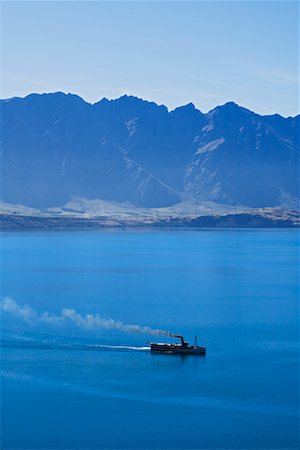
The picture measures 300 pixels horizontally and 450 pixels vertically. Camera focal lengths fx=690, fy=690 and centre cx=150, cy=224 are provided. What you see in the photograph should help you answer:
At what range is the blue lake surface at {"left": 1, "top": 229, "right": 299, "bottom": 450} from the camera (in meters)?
49.8

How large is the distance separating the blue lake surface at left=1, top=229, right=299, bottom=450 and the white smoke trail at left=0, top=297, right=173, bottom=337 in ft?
3.21

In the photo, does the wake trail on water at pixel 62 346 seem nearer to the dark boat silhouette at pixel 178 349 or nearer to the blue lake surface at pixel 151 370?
the blue lake surface at pixel 151 370

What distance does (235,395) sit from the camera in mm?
56594

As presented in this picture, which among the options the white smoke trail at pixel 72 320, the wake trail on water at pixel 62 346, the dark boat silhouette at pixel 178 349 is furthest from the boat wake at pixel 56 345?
the white smoke trail at pixel 72 320

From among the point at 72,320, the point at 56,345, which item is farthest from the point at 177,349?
the point at 72,320

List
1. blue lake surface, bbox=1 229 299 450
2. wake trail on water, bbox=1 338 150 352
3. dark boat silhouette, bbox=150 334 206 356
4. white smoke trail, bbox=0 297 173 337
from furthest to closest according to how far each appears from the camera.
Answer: white smoke trail, bbox=0 297 173 337 < wake trail on water, bbox=1 338 150 352 < dark boat silhouette, bbox=150 334 206 356 < blue lake surface, bbox=1 229 299 450

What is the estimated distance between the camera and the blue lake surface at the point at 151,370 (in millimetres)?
49844

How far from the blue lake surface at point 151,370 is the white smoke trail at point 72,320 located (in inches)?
38.5

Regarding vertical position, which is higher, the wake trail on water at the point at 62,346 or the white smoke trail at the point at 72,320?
the white smoke trail at the point at 72,320

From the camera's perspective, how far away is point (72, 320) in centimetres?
8212

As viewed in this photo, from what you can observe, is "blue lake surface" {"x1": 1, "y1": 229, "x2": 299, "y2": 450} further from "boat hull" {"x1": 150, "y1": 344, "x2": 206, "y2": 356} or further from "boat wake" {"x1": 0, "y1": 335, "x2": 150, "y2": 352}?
"boat hull" {"x1": 150, "y1": 344, "x2": 206, "y2": 356}

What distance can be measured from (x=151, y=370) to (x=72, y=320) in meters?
21.4

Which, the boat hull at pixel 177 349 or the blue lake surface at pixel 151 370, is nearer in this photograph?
the blue lake surface at pixel 151 370

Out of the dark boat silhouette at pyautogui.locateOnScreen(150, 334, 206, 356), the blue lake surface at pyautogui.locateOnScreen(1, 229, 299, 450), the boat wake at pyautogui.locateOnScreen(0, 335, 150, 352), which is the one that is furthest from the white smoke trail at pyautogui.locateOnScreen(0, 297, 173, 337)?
the boat wake at pyautogui.locateOnScreen(0, 335, 150, 352)
